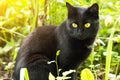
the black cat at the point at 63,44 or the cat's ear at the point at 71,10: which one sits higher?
the cat's ear at the point at 71,10

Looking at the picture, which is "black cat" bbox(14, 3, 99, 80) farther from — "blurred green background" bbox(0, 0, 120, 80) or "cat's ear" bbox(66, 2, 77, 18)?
"blurred green background" bbox(0, 0, 120, 80)

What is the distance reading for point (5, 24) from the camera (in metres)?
4.41

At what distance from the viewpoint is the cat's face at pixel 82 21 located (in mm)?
3188

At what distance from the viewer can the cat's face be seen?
10.5 feet

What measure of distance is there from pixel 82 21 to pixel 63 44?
306 millimetres

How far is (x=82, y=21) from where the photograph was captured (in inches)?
125

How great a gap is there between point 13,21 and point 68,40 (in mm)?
1342

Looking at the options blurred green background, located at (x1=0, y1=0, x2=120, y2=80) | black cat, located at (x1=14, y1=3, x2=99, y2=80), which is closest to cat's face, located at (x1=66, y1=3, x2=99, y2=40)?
black cat, located at (x1=14, y1=3, x2=99, y2=80)

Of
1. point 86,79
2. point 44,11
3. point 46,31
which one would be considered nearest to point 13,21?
point 44,11

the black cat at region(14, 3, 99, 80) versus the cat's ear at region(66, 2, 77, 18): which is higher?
the cat's ear at region(66, 2, 77, 18)

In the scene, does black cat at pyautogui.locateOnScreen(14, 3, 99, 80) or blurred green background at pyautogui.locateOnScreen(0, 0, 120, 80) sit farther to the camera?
blurred green background at pyautogui.locateOnScreen(0, 0, 120, 80)

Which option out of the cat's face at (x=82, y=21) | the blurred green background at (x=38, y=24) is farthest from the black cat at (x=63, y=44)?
the blurred green background at (x=38, y=24)

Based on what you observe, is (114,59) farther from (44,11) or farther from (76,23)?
(44,11)

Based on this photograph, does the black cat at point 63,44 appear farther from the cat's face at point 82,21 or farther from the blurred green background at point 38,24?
the blurred green background at point 38,24
